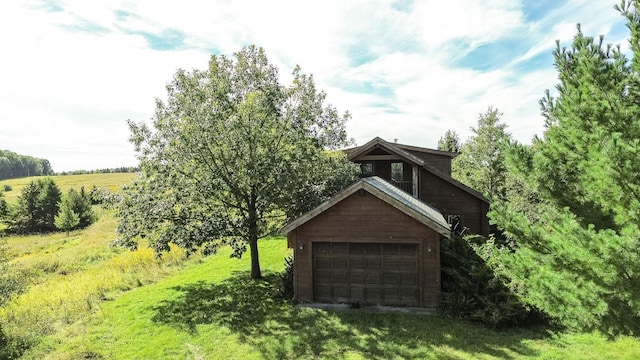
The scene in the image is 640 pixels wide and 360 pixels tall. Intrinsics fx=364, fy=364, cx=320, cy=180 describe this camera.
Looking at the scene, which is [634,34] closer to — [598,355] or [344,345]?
[598,355]

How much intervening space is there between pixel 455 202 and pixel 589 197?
14138mm

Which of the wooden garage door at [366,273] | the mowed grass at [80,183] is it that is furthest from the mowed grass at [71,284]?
the mowed grass at [80,183]

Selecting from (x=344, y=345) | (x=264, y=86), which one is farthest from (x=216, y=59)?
(x=344, y=345)

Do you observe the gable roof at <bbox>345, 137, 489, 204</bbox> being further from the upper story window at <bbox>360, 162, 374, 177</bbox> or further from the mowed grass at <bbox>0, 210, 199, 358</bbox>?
the mowed grass at <bbox>0, 210, 199, 358</bbox>

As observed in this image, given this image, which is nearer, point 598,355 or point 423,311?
point 598,355

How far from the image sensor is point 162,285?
18797 mm

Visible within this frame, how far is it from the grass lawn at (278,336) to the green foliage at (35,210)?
48.6 meters

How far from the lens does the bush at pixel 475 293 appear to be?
12281 millimetres

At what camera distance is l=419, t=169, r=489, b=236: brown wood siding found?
22656 millimetres

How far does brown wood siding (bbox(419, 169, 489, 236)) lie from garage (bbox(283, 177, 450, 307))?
902cm

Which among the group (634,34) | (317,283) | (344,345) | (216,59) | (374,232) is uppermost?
(216,59)

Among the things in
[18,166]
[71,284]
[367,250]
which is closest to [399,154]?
[367,250]

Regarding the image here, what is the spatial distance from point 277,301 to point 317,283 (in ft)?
6.45

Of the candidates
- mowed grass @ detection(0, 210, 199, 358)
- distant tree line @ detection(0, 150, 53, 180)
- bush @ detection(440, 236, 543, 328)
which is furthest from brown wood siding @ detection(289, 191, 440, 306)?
distant tree line @ detection(0, 150, 53, 180)
